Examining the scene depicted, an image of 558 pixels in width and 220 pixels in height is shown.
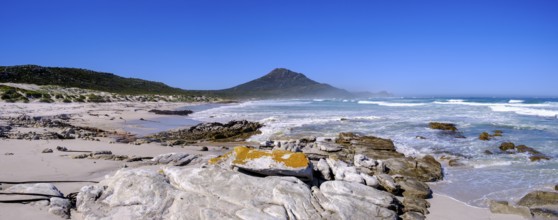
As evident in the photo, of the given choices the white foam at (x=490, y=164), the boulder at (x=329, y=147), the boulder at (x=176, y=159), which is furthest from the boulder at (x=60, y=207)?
the white foam at (x=490, y=164)

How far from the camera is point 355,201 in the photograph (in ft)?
22.2

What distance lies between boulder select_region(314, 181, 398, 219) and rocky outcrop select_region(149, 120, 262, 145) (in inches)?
428

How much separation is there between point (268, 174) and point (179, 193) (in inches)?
70.8

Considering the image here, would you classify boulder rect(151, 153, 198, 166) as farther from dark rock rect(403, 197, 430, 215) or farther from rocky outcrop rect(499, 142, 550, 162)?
rocky outcrop rect(499, 142, 550, 162)

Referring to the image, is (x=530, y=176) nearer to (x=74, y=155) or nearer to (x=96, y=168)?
(x=96, y=168)

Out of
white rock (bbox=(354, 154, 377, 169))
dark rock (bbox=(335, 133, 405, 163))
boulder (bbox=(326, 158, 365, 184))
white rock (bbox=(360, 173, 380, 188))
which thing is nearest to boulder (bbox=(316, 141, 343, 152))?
dark rock (bbox=(335, 133, 405, 163))

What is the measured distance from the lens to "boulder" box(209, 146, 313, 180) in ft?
23.7

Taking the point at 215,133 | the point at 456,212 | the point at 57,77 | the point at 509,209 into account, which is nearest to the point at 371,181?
the point at 456,212

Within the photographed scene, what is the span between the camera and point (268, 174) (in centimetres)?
728

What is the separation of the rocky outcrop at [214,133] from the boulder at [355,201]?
35.6ft

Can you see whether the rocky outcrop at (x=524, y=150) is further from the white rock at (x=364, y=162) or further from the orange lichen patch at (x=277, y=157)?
the orange lichen patch at (x=277, y=157)

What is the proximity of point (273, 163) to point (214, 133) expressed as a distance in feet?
42.8

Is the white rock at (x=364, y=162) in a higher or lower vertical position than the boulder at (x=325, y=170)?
lower

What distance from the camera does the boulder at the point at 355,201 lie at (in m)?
6.45
